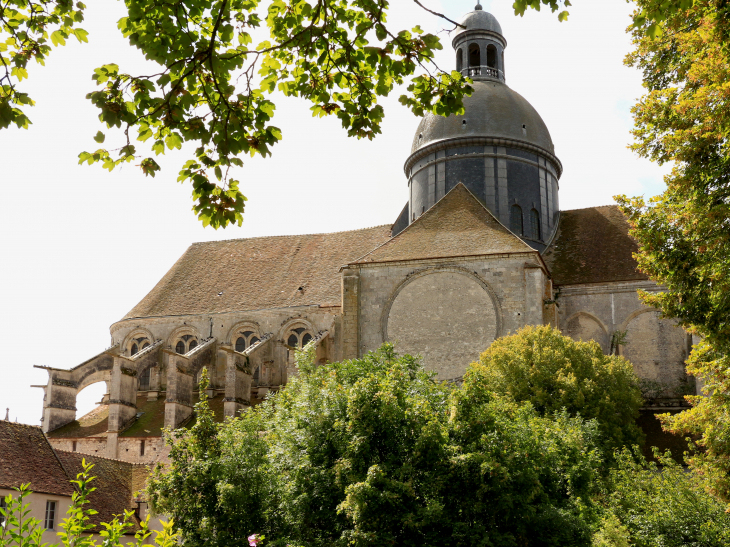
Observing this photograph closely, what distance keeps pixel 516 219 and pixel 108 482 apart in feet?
62.2

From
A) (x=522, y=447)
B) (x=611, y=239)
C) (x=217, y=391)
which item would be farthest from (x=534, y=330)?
(x=217, y=391)

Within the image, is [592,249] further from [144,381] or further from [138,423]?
[144,381]

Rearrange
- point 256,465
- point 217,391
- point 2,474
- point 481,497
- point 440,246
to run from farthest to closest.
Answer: point 217,391 < point 440,246 < point 2,474 < point 256,465 < point 481,497

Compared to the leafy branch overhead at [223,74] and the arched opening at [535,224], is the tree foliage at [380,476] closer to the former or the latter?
the leafy branch overhead at [223,74]

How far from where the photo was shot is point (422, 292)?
29781 mm

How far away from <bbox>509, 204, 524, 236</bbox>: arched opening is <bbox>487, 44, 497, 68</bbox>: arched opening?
7683mm

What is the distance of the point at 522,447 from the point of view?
628 inches

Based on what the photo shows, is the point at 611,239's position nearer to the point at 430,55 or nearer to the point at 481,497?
the point at 481,497

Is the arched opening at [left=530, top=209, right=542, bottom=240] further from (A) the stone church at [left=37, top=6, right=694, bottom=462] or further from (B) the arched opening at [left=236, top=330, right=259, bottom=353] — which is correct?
(B) the arched opening at [left=236, top=330, right=259, bottom=353]

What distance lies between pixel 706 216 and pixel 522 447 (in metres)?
5.84

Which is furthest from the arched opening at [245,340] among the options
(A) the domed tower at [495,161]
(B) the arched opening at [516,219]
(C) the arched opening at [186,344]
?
(B) the arched opening at [516,219]

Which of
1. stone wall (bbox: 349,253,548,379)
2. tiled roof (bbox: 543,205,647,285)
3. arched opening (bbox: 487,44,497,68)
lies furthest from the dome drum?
arched opening (bbox: 487,44,497,68)

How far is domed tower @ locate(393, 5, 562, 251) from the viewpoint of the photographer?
34406mm

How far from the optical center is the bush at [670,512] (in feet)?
59.1
